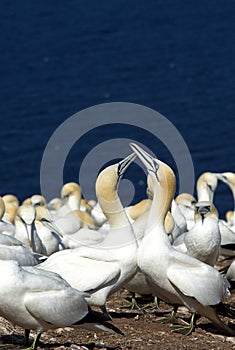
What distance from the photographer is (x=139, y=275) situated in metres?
8.05

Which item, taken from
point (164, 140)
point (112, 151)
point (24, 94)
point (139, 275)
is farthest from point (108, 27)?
point (139, 275)

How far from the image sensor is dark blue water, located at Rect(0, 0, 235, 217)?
81.6 feet

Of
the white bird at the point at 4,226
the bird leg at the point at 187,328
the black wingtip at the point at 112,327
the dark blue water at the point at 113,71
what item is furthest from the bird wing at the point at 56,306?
the dark blue water at the point at 113,71

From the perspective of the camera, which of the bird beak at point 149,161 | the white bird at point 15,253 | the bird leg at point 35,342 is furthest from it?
the white bird at point 15,253

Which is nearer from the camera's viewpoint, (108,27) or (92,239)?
(92,239)

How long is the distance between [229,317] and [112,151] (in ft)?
48.4

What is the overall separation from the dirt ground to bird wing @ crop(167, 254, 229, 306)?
11.1 inches

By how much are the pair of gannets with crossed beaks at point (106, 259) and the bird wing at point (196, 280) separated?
33 cm

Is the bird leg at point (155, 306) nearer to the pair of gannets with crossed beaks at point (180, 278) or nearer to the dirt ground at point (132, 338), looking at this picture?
the dirt ground at point (132, 338)

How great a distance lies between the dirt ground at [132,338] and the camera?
677 cm

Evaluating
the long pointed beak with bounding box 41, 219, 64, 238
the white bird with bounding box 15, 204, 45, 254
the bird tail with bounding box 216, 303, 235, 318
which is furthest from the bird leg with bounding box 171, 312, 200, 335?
the long pointed beak with bounding box 41, 219, 64, 238

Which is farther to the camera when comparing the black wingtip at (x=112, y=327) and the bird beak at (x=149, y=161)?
the bird beak at (x=149, y=161)

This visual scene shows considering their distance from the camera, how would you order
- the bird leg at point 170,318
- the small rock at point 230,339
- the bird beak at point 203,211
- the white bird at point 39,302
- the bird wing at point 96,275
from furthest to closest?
1. the bird beak at point 203,211
2. the bird leg at point 170,318
3. the bird wing at point 96,275
4. the small rock at point 230,339
5. the white bird at point 39,302

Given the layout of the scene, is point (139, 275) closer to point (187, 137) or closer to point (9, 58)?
point (187, 137)
